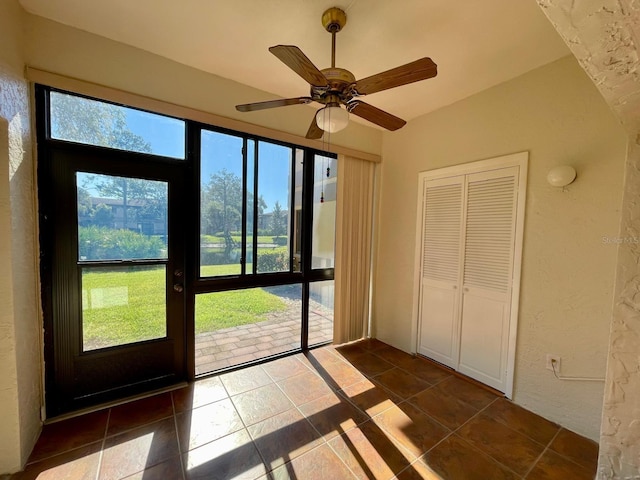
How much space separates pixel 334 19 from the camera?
5.26 feet

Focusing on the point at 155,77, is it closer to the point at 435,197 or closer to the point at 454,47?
the point at 454,47

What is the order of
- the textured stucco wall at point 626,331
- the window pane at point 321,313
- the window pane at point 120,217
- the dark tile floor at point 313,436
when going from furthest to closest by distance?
the window pane at point 321,313, the window pane at point 120,217, the dark tile floor at point 313,436, the textured stucco wall at point 626,331

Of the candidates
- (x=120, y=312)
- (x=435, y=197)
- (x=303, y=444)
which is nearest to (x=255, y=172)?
(x=120, y=312)

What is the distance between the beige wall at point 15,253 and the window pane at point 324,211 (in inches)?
89.0

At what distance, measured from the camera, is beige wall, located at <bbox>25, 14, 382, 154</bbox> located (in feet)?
5.66

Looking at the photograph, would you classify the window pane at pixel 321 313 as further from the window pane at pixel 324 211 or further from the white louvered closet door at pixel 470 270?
the white louvered closet door at pixel 470 270

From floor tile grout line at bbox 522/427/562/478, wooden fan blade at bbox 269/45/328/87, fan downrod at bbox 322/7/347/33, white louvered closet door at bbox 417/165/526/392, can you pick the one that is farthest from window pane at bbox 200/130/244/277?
floor tile grout line at bbox 522/427/562/478

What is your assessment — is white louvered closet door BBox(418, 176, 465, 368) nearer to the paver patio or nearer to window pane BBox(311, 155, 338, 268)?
window pane BBox(311, 155, 338, 268)

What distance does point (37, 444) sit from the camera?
1689mm

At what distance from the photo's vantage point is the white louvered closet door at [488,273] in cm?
229

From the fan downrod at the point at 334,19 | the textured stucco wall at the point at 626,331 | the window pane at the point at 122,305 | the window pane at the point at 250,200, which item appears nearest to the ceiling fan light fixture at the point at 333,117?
the fan downrod at the point at 334,19

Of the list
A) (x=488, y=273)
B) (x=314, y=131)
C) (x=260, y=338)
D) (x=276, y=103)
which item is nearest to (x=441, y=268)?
(x=488, y=273)

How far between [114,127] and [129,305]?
1390mm

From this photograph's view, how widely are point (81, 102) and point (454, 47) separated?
2.69m
